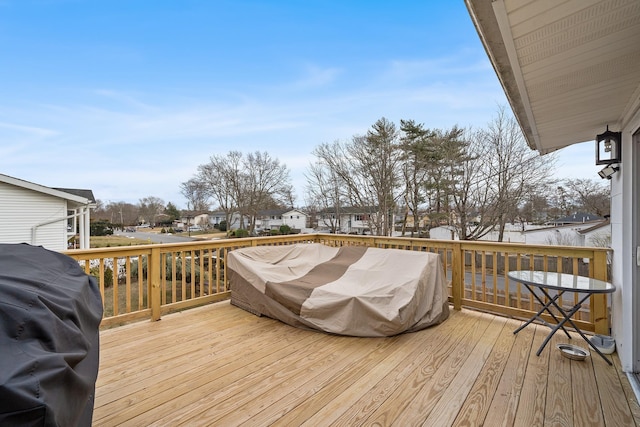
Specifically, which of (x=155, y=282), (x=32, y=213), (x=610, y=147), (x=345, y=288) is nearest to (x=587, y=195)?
(x=610, y=147)

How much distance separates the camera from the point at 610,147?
2.46 m

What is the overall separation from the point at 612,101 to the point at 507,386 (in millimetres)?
2202

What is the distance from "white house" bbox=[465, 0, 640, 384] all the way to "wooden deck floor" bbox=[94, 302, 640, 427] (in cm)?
62

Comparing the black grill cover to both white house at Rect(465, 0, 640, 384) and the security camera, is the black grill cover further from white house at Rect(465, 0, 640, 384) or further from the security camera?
the security camera

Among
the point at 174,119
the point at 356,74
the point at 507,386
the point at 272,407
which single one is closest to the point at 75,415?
the point at 272,407

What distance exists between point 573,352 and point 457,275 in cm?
132

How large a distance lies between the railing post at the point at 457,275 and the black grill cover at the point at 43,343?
3.54 metres

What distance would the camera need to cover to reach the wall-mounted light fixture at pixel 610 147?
2402 millimetres

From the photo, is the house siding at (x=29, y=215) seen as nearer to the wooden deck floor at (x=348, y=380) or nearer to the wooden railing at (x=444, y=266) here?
the wooden railing at (x=444, y=266)

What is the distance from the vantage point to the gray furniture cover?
2.84 metres

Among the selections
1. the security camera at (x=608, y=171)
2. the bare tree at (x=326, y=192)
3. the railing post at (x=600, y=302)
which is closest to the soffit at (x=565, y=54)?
the security camera at (x=608, y=171)

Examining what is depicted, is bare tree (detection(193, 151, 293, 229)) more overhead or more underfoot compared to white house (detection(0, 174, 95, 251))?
more overhead

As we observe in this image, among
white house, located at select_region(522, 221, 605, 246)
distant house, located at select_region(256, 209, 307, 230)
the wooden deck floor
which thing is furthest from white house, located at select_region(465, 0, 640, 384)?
distant house, located at select_region(256, 209, 307, 230)

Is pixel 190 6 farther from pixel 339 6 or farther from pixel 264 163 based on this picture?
pixel 264 163
